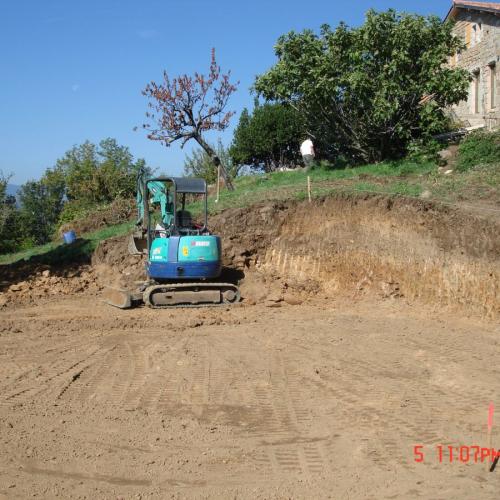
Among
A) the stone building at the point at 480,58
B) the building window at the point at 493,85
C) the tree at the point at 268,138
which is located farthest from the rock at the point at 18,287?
the building window at the point at 493,85

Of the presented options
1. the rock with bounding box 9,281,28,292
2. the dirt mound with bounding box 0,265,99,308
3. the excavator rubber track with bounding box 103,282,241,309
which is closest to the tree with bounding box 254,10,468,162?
the excavator rubber track with bounding box 103,282,241,309

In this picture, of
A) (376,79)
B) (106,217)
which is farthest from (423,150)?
(106,217)

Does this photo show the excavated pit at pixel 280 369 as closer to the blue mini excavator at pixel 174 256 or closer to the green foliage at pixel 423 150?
the blue mini excavator at pixel 174 256

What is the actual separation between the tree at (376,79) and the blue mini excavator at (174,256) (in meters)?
8.36

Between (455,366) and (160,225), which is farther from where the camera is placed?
(160,225)

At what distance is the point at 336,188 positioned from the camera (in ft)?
51.5

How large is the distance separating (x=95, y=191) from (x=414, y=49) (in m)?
23.0

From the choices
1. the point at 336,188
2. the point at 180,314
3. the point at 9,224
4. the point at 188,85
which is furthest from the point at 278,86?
the point at 9,224

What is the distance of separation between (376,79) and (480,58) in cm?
762

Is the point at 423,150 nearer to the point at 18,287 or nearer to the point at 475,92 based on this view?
the point at 475,92

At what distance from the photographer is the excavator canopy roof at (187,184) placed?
11.9m

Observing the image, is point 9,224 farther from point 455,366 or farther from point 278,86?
point 455,366

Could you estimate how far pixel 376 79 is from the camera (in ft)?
61.4

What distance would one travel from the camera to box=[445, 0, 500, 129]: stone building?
22198mm
